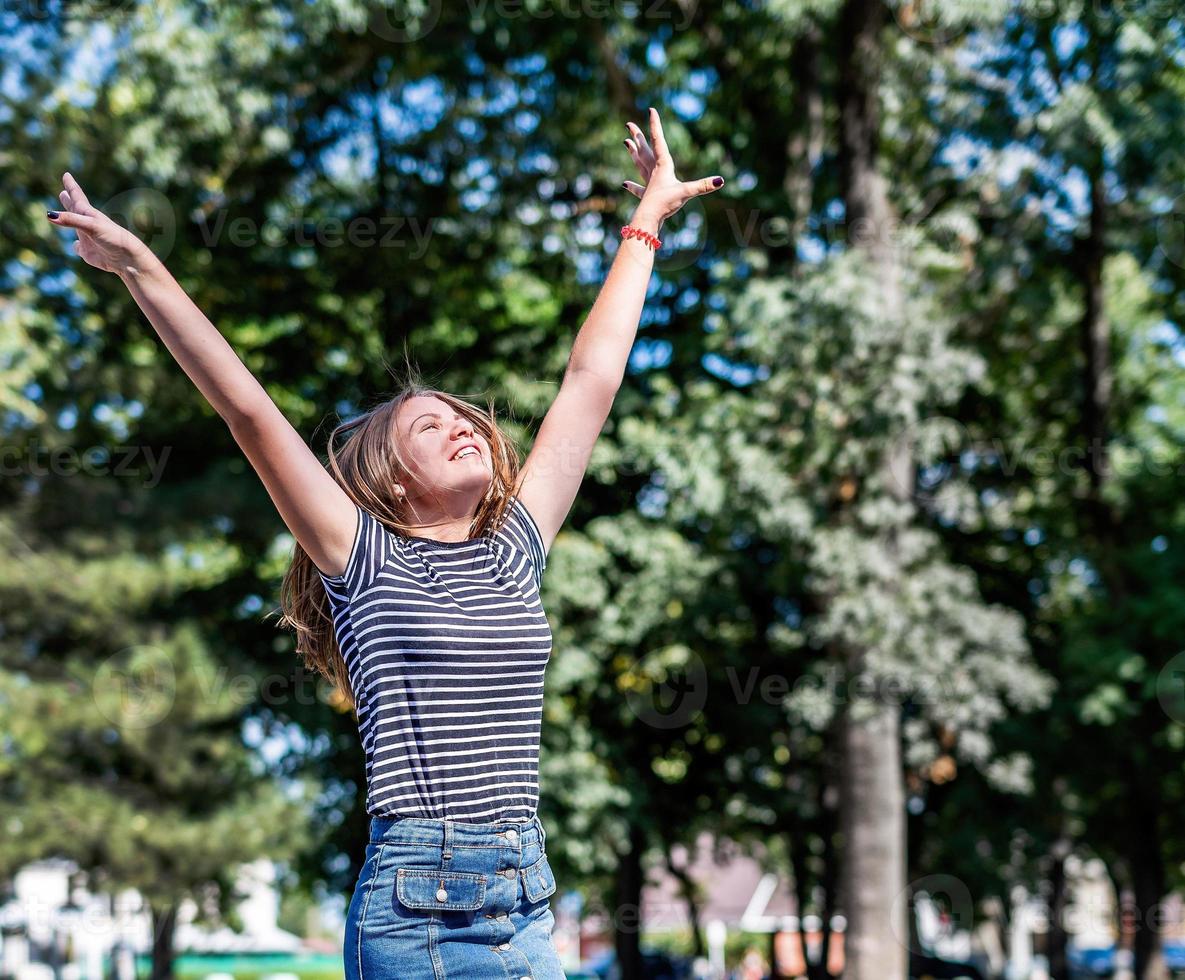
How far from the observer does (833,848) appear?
20.1 m

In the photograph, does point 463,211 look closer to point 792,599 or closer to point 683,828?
point 792,599

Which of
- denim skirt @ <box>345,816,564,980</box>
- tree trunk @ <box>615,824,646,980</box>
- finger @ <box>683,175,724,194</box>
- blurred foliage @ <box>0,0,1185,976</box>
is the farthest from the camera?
tree trunk @ <box>615,824,646,980</box>

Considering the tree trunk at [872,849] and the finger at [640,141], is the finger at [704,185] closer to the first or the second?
the finger at [640,141]

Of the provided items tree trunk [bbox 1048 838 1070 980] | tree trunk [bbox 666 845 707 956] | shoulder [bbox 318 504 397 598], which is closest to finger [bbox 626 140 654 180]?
shoulder [bbox 318 504 397 598]

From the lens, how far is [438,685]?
211cm

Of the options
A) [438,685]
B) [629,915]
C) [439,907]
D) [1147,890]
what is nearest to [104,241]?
[438,685]

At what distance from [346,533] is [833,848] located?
748 inches

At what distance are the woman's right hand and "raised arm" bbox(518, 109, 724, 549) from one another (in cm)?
79

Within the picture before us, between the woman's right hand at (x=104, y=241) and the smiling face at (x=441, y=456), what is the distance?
21.2 inches

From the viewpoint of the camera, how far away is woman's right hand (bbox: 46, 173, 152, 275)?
6.81 feet

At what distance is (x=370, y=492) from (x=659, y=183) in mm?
942

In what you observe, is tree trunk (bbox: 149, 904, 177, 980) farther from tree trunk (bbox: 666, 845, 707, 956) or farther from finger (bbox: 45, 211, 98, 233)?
finger (bbox: 45, 211, 98, 233)

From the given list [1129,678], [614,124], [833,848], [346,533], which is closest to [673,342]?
[614,124]

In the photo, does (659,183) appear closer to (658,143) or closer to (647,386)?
→ (658,143)
